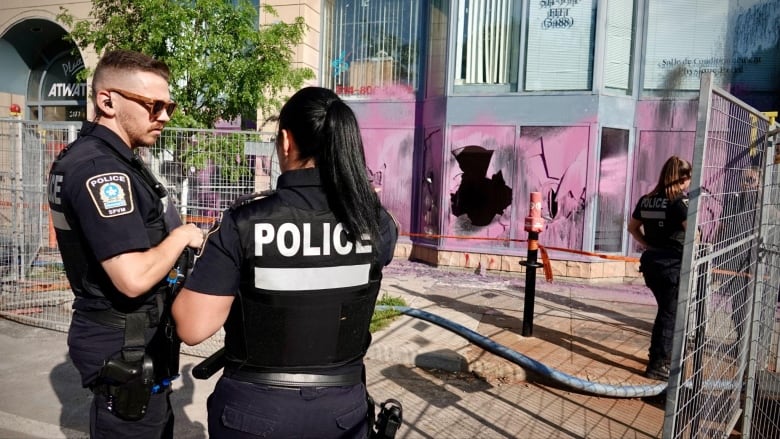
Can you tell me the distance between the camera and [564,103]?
371 inches

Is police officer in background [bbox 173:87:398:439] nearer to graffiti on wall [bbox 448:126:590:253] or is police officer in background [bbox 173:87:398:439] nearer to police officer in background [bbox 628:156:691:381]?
police officer in background [bbox 628:156:691:381]

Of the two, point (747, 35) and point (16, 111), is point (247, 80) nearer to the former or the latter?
point (16, 111)

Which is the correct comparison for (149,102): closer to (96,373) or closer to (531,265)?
(96,373)

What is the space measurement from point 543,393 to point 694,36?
7856 mm

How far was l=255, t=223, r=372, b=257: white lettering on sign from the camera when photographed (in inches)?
68.4

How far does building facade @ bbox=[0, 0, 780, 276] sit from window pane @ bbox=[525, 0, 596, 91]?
18 mm

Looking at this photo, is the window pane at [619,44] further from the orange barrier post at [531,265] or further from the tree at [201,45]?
the tree at [201,45]

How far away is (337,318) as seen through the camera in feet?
6.15

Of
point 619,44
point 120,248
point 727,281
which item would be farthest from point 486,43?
point 120,248

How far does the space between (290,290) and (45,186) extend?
612 cm

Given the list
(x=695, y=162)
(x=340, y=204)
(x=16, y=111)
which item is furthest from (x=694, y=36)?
(x=16, y=111)

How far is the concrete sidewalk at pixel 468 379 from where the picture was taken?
4.03 m

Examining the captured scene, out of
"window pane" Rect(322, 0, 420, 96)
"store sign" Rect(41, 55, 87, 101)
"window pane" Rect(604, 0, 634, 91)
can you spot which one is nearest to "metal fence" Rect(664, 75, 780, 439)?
"window pane" Rect(604, 0, 634, 91)

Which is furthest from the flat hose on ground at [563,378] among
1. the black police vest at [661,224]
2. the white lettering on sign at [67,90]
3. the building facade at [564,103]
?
the white lettering on sign at [67,90]
